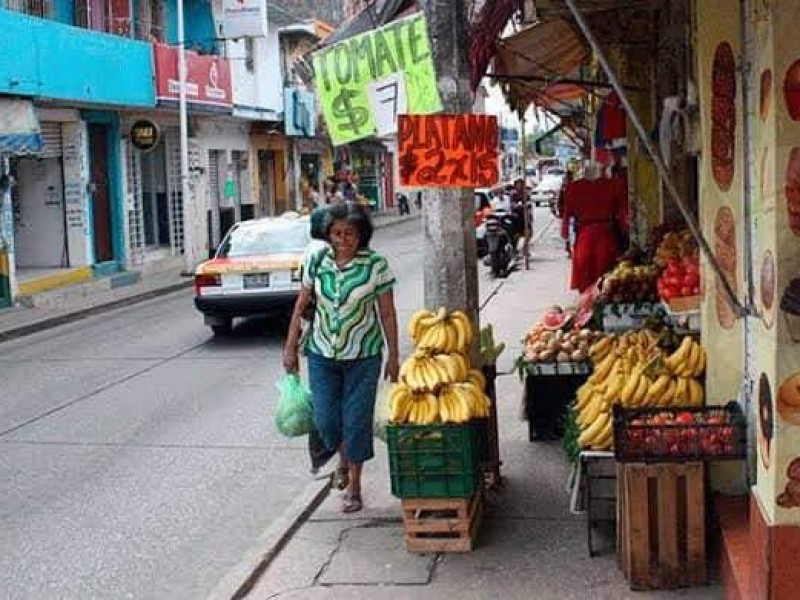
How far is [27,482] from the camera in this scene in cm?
816

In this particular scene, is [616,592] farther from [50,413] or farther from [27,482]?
[50,413]

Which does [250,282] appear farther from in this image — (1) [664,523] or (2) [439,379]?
(1) [664,523]

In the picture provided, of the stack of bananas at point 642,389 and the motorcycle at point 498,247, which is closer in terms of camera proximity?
the stack of bananas at point 642,389

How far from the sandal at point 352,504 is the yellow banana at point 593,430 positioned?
1.60 metres

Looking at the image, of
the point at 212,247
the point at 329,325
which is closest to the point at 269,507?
the point at 329,325

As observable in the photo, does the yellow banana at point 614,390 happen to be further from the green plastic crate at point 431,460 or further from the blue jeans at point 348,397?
Result: the blue jeans at point 348,397

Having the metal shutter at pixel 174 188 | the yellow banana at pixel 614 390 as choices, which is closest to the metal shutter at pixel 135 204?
the metal shutter at pixel 174 188

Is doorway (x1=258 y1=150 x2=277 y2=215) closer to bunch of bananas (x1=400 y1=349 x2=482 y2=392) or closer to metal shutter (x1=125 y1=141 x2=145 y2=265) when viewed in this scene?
metal shutter (x1=125 y1=141 x2=145 y2=265)

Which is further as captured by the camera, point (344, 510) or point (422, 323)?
point (344, 510)

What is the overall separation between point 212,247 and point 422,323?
82.6ft

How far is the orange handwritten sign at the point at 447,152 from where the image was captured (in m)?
6.11

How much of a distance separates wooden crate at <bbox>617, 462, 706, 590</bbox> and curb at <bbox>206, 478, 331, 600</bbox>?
189 centimetres

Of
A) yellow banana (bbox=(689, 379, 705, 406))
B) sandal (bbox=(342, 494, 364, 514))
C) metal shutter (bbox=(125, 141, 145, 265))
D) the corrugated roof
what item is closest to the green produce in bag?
sandal (bbox=(342, 494, 364, 514))

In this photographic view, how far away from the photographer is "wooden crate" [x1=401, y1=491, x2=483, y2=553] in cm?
598
